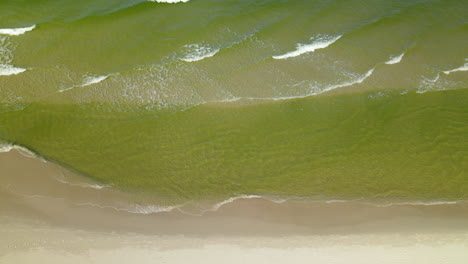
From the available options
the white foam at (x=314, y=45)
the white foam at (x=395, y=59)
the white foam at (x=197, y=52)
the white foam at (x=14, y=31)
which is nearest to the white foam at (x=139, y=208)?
the white foam at (x=197, y=52)

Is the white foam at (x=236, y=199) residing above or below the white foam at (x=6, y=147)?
below

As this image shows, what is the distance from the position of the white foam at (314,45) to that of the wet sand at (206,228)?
611cm

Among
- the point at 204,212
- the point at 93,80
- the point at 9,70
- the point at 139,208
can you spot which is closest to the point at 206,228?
the point at 204,212

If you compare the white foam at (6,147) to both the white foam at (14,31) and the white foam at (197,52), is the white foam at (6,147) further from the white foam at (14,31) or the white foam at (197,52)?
the white foam at (197,52)

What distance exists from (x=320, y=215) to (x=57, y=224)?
598cm

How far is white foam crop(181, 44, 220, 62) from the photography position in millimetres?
12169

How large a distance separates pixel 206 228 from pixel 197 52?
6835 millimetres

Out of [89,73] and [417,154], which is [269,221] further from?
[89,73]

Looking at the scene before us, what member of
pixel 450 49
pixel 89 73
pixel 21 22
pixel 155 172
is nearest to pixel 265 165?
pixel 155 172

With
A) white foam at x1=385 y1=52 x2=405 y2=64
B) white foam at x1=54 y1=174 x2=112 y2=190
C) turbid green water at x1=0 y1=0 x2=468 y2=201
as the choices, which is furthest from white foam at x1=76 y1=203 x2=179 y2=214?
white foam at x1=385 y1=52 x2=405 y2=64

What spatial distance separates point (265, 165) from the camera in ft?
30.3

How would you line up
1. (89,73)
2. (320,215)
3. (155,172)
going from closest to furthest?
(320,215)
(155,172)
(89,73)

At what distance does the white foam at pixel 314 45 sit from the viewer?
496 inches

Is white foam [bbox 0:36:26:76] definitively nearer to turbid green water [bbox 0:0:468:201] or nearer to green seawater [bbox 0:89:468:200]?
turbid green water [bbox 0:0:468:201]
